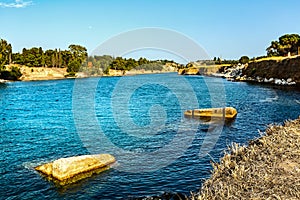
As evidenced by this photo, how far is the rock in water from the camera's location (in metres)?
16.0

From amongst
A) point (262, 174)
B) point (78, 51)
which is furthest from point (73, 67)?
point (262, 174)

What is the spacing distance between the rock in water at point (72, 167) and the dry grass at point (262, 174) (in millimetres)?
7303

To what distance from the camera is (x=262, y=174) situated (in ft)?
35.2

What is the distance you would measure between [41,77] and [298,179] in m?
141

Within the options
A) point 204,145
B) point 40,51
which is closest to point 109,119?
point 204,145

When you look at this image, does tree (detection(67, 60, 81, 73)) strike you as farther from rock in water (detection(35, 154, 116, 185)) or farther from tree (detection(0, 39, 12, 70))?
rock in water (detection(35, 154, 116, 185))

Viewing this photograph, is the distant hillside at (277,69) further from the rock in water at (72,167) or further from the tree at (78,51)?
the tree at (78,51)

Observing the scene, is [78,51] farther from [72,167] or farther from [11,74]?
[72,167]

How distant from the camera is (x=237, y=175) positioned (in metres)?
11.1

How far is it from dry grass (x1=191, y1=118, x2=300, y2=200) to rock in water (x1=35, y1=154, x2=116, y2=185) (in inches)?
288

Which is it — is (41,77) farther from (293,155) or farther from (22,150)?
(293,155)

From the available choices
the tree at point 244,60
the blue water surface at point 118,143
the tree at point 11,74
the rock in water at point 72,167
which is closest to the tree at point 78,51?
the tree at point 11,74

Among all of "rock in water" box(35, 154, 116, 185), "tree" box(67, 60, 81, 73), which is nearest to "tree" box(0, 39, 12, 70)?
"tree" box(67, 60, 81, 73)

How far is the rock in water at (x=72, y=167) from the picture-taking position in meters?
16.0
